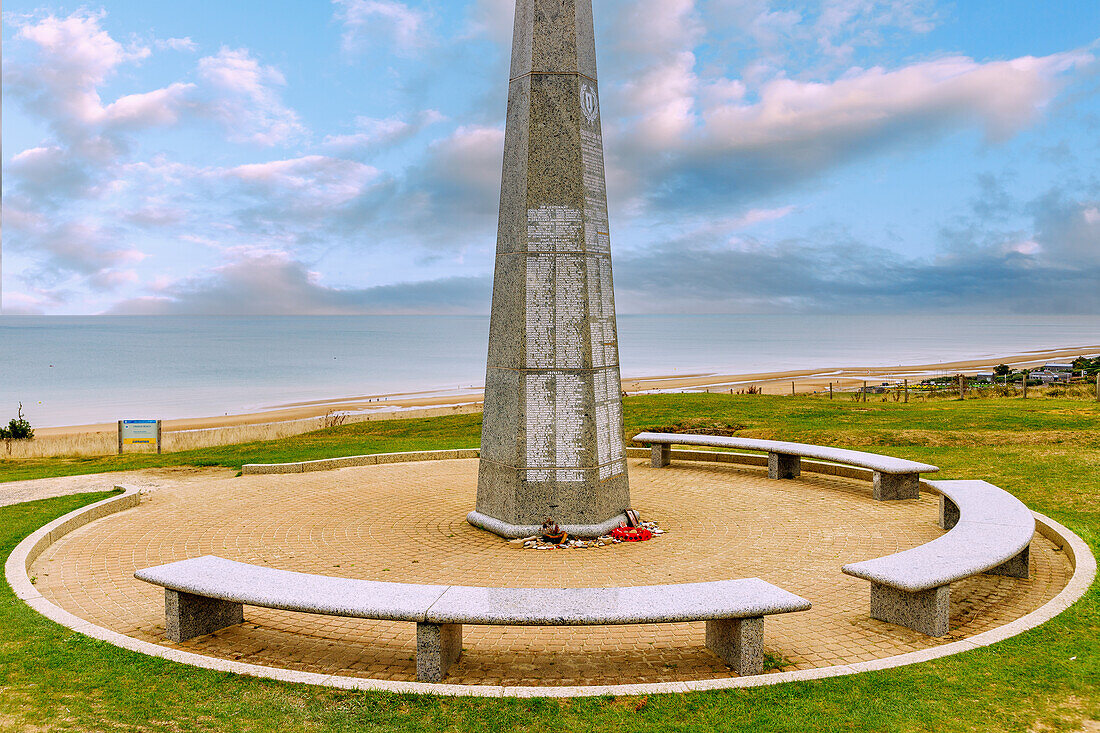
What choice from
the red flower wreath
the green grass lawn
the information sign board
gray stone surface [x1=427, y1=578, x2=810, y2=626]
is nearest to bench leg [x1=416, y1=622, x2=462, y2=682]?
gray stone surface [x1=427, y1=578, x2=810, y2=626]

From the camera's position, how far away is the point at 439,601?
15.2 ft

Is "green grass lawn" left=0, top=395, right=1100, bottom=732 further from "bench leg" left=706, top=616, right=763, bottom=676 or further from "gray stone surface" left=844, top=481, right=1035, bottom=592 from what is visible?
"gray stone surface" left=844, top=481, right=1035, bottom=592

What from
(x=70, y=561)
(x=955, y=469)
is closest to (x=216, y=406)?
(x=70, y=561)

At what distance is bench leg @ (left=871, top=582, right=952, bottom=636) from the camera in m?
5.16

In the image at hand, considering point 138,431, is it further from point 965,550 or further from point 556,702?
point 965,550

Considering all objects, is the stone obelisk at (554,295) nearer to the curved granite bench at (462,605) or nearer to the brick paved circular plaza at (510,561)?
the brick paved circular plaza at (510,561)

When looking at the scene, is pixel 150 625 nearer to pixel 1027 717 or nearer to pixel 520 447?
pixel 520 447

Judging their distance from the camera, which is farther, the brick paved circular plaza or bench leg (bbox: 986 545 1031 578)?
bench leg (bbox: 986 545 1031 578)

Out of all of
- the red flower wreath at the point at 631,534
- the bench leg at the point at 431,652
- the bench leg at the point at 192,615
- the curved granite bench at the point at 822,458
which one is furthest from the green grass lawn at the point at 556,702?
the curved granite bench at the point at 822,458

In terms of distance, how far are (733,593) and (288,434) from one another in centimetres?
1908

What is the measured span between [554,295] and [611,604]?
13.3 ft

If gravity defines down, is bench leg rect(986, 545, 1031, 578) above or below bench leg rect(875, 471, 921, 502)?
below

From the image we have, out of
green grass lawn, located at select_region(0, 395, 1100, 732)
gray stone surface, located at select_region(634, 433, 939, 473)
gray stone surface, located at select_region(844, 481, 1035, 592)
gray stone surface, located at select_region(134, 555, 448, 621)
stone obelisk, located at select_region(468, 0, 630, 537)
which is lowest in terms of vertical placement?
green grass lawn, located at select_region(0, 395, 1100, 732)

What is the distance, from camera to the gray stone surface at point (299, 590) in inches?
180
